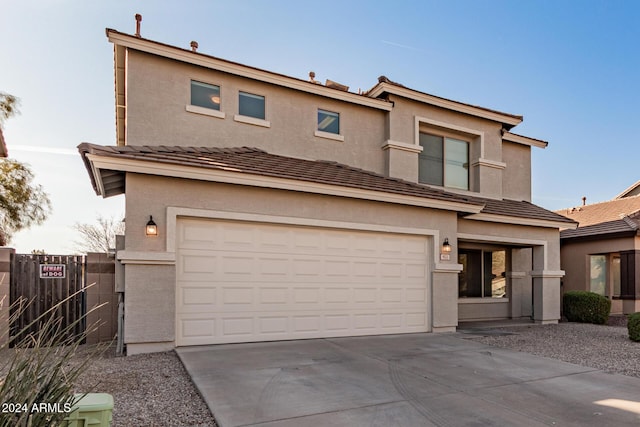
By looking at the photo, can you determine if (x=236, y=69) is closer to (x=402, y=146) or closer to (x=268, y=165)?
(x=268, y=165)

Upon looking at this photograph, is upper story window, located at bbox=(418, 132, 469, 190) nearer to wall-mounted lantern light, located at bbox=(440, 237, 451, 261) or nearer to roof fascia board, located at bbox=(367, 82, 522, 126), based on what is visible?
roof fascia board, located at bbox=(367, 82, 522, 126)

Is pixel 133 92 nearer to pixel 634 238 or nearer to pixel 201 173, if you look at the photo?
pixel 201 173

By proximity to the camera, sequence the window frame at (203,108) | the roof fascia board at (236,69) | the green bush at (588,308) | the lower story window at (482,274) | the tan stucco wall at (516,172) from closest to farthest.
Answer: the roof fascia board at (236,69) → the window frame at (203,108) → the green bush at (588,308) → the lower story window at (482,274) → the tan stucco wall at (516,172)

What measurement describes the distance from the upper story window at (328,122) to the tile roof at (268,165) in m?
1.03

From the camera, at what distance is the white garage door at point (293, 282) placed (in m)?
7.31

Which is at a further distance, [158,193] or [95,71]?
[95,71]

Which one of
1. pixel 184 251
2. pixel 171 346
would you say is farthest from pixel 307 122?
pixel 171 346

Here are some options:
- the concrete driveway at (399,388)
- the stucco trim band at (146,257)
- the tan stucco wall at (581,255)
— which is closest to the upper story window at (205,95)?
the stucco trim band at (146,257)

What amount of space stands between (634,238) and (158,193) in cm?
1565

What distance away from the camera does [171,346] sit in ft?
22.7

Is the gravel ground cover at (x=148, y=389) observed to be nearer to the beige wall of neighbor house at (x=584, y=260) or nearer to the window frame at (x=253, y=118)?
the window frame at (x=253, y=118)

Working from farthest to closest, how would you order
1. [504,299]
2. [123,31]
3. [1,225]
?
[1,225] → [504,299] → [123,31]

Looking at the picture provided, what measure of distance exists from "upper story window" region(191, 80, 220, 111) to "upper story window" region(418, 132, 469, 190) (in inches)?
242

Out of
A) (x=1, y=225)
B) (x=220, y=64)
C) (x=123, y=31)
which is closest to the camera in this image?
(x=123, y=31)
